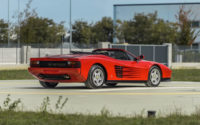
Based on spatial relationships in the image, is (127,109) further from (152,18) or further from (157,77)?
(152,18)

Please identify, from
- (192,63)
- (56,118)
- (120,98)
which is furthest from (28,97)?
(192,63)

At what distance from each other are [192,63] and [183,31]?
518 inches

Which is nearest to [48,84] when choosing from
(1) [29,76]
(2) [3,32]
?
(1) [29,76]

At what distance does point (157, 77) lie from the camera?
665 inches

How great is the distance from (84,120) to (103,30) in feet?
251

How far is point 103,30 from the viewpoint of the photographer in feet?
275

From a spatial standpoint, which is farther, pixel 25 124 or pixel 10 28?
pixel 10 28

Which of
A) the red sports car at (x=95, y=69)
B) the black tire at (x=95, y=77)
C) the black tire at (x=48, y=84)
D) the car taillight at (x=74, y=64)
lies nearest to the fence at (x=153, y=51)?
the red sports car at (x=95, y=69)

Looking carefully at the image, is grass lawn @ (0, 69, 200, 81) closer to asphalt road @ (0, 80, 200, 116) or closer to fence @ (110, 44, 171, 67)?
asphalt road @ (0, 80, 200, 116)

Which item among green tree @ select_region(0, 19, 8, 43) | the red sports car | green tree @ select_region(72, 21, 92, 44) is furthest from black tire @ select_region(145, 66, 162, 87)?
green tree @ select_region(72, 21, 92, 44)

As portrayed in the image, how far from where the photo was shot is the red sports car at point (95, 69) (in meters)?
14.5

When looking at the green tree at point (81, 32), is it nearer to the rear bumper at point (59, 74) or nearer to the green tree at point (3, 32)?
the green tree at point (3, 32)

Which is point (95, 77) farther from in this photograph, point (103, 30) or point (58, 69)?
point (103, 30)

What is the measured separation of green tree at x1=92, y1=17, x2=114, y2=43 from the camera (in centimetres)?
8250
